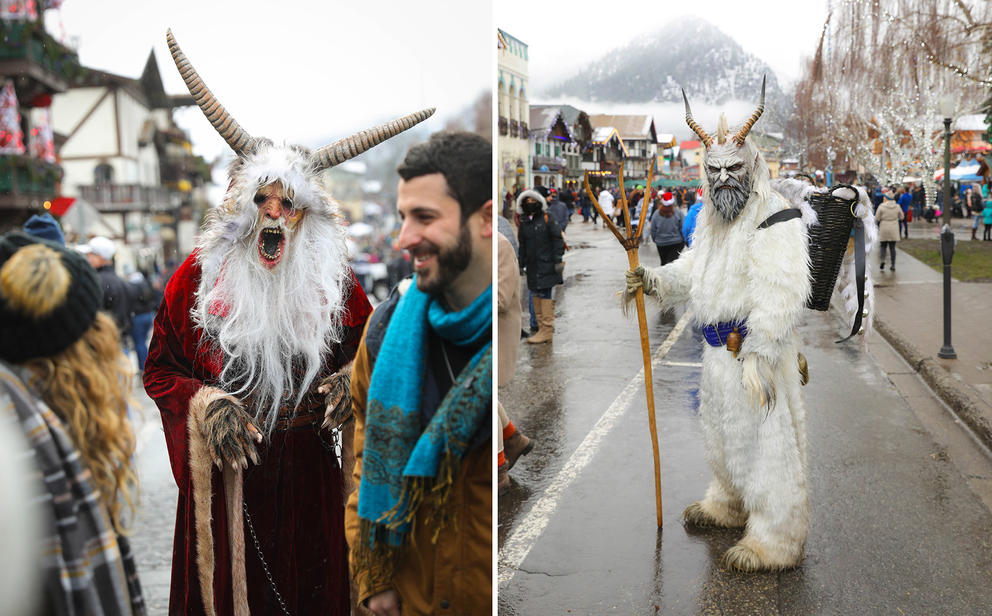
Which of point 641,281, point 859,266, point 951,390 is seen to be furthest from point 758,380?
point 951,390

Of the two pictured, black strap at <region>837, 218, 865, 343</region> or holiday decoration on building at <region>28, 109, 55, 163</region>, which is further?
black strap at <region>837, 218, 865, 343</region>

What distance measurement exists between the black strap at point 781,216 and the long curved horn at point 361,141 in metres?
2.47

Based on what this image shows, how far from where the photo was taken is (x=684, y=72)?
4168mm

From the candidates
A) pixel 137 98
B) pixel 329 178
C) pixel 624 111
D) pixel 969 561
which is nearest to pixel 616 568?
pixel 969 561

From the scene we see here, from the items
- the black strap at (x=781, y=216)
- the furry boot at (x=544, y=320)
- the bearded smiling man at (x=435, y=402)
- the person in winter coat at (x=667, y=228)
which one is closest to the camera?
the bearded smiling man at (x=435, y=402)

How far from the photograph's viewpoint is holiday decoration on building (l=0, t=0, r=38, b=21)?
1.26 metres

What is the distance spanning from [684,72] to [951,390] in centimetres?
436

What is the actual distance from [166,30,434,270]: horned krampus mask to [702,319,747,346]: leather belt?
95.3 inches

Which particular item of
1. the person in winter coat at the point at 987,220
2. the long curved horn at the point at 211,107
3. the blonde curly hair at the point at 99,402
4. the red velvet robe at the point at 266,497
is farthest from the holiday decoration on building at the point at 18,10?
the person in winter coat at the point at 987,220

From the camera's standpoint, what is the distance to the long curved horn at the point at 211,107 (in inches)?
58.7

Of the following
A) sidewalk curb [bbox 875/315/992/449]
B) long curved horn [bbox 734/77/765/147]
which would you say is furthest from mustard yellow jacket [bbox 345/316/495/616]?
sidewalk curb [bbox 875/315/992/449]

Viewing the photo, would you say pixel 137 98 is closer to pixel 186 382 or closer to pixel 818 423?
pixel 186 382

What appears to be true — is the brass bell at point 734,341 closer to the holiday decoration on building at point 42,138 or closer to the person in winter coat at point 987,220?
the holiday decoration on building at point 42,138

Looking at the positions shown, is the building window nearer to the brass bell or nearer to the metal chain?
the metal chain
